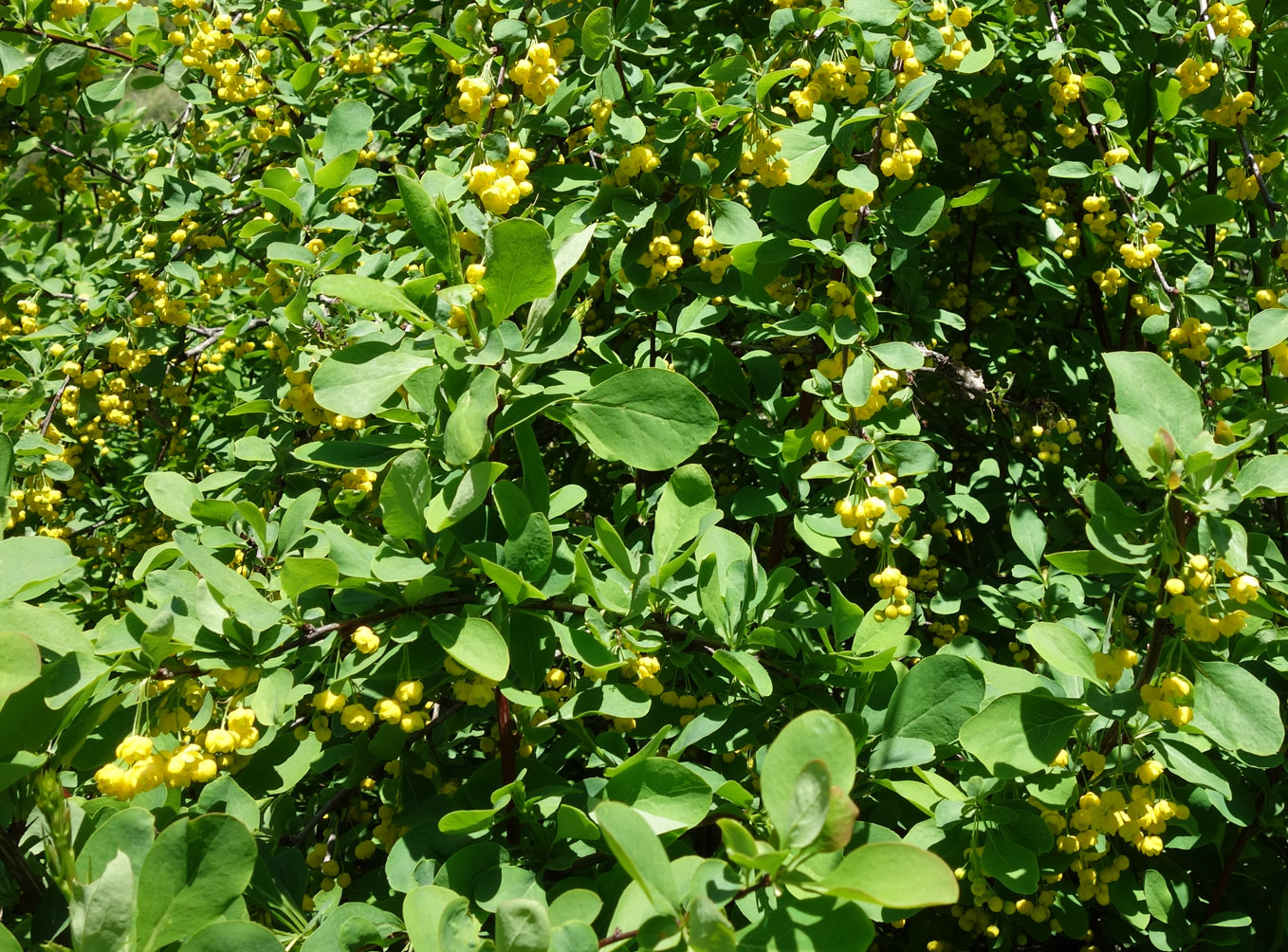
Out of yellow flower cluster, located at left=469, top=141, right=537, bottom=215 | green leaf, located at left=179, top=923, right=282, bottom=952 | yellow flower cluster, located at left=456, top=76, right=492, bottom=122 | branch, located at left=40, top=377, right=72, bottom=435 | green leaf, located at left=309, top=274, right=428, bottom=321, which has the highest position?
yellow flower cluster, located at left=456, top=76, right=492, bottom=122

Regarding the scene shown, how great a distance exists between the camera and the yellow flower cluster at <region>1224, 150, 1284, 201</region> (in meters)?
2.14

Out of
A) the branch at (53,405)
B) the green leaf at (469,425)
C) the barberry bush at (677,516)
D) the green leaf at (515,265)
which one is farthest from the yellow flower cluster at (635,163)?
the branch at (53,405)

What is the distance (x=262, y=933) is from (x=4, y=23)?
9.89ft

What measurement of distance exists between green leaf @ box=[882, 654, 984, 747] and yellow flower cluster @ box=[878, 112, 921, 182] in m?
0.97

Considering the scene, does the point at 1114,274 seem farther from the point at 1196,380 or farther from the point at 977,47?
the point at 977,47

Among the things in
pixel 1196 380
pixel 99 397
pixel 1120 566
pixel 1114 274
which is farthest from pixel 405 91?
pixel 1120 566

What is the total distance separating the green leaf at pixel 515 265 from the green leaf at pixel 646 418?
164 mm

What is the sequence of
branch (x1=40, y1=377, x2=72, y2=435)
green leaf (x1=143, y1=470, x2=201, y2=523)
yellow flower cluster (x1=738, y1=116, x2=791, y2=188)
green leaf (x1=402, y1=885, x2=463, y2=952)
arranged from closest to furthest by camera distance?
green leaf (x1=402, y1=885, x2=463, y2=952), green leaf (x1=143, y1=470, x2=201, y2=523), yellow flower cluster (x1=738, y1=116, x2=791, y2=188), branch (x1=40, y1=377, x2=72, y2=435)

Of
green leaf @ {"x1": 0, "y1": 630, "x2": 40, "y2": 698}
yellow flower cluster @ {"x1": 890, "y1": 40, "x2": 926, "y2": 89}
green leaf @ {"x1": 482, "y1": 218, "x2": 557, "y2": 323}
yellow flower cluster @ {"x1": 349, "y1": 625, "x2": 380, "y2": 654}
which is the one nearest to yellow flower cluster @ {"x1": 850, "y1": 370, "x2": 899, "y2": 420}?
yellow flower cluster @ {"x1": 890, "y1": 40, "x2": 926, "y2": 89}

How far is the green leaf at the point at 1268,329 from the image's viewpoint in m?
1.69

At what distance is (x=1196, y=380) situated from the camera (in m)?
2.21

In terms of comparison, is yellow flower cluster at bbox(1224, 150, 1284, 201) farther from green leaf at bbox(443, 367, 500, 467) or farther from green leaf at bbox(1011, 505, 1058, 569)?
green leaf at bbox(443, 367, 500, 467)

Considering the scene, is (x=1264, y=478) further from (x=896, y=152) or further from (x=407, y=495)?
(x=407, y=495)

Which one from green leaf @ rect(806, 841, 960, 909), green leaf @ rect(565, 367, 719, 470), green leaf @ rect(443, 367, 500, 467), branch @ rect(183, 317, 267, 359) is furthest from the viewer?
branch @ rect(183, 317, 267, 359)
